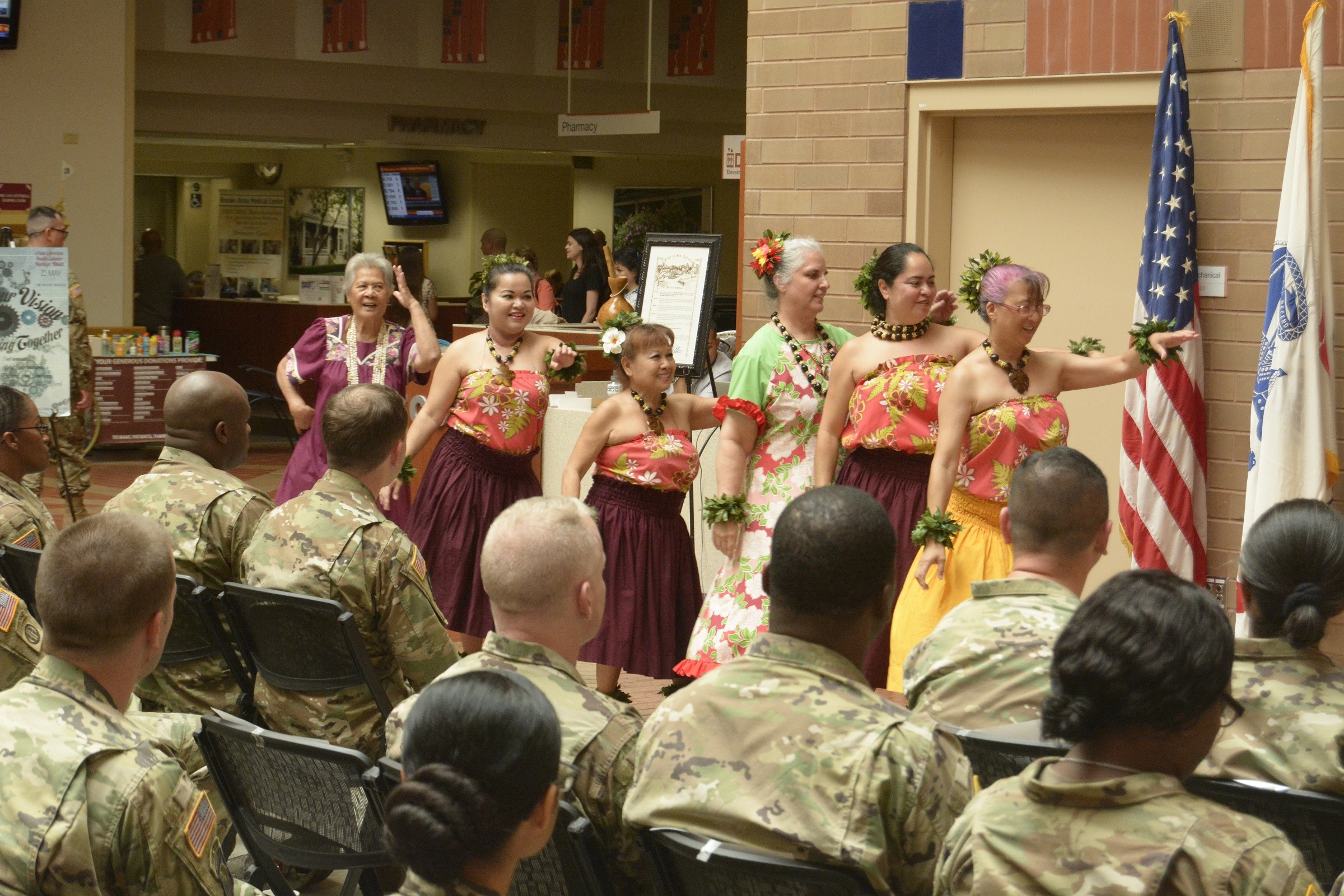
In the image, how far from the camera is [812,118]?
6461 mm

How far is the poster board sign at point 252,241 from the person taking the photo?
1997 centimetres

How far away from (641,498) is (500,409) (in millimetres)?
672

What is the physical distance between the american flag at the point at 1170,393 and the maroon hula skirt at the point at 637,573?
171 centimetres

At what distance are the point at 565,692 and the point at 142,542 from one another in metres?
0.70

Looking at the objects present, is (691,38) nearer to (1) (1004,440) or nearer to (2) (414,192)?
(2) (414,192)

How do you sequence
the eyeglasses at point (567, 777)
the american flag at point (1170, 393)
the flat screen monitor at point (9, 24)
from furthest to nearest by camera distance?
the flat screen monitor at point (9, 24), the american flag at point (1170, 393), the eyeglasses at point (567, 777)

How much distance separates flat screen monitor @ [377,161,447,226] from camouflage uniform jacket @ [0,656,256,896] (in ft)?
55.7

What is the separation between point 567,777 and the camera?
7.61 feet

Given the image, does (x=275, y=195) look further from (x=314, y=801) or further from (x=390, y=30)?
(x=314, y=801)

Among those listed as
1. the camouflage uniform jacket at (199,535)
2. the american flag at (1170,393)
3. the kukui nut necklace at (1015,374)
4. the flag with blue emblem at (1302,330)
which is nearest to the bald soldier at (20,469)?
the camouflage uniform jacket at (199,535)

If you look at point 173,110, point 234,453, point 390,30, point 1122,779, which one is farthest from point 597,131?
point 1122,779

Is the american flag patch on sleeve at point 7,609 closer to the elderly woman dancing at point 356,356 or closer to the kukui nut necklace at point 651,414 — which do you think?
the kukui nut necklace at point 651,414

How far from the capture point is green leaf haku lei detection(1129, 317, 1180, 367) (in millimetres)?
4461

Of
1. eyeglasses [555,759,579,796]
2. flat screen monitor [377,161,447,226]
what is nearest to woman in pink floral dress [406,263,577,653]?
eyeglasses [555,759,579,796]
